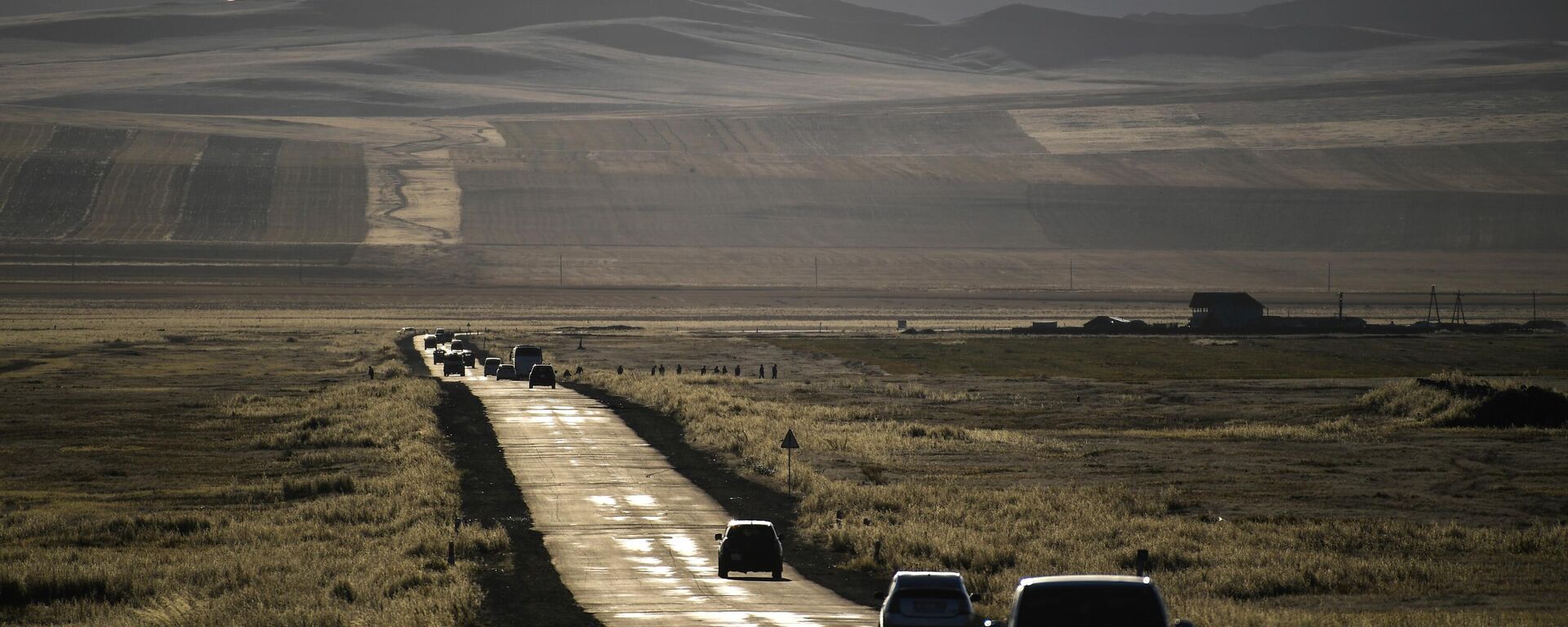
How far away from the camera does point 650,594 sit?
1112 inches

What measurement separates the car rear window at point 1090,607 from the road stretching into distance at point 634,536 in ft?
25.7

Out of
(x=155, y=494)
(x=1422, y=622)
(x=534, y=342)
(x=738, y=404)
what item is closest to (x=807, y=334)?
(x=534, y=342)

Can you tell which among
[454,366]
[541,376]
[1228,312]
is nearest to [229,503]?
[541,376]

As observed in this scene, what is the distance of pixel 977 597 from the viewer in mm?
27562

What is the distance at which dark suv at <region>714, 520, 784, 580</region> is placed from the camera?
3009cm

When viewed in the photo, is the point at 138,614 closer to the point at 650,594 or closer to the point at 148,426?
the point at 650,594

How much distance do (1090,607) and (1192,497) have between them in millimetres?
25312

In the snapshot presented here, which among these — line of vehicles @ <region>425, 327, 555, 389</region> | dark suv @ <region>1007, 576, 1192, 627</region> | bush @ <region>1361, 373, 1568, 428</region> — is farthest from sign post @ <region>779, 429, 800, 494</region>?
line of vehicles @ <region>425, 327, 555, 389</region>

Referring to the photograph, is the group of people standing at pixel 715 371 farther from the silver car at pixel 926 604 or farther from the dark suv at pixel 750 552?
the silver car at pixel 926 604

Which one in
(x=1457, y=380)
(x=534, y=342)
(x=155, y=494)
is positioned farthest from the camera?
(x=534, y=342)

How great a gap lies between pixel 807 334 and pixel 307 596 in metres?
103

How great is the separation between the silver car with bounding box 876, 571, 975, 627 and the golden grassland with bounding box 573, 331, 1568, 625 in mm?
4729

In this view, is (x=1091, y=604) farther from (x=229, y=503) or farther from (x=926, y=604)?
(x=229, y=503)

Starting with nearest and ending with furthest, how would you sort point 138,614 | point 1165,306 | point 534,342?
point 138,614, point 534,342, point 1165,306
